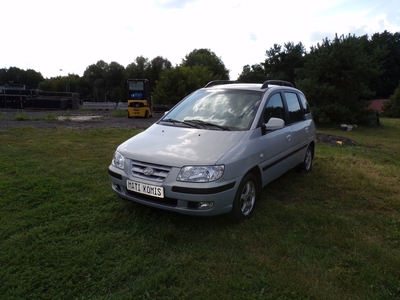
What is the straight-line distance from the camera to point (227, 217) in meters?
3.62

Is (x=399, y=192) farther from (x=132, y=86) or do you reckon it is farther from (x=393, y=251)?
(x=132, y=86)

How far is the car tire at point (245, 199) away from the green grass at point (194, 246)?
0.11 meters

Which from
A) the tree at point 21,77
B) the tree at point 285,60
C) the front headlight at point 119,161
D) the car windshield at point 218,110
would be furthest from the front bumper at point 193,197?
the tree at point 21,77

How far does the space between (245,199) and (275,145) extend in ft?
3.42

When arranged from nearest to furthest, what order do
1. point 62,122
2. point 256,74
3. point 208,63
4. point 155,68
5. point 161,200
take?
1. point 161,200
2. point 62,122
3. point 256,74
4. point 155,68
5. point 208,63

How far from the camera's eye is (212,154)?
3367 mm

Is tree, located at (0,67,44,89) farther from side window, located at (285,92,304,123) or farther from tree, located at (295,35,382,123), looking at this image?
side window, located at (285,92,304,123)

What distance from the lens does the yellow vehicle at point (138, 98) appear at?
22.6 metres

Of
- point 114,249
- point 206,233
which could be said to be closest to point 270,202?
point 206,233

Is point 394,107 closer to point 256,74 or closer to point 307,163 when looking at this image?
point 256,74

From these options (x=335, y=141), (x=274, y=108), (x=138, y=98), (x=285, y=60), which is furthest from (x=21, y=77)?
(x=274, y=108)

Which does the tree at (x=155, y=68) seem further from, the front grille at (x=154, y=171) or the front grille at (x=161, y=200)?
the front grille at (x=161, y=200)

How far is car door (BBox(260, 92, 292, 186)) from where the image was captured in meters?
4.11

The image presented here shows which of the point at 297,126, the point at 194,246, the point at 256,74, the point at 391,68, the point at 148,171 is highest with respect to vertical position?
the point at 391,68
